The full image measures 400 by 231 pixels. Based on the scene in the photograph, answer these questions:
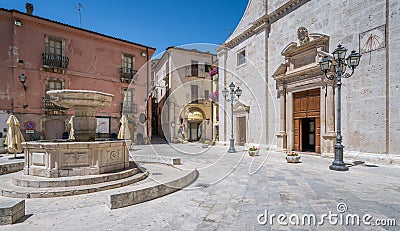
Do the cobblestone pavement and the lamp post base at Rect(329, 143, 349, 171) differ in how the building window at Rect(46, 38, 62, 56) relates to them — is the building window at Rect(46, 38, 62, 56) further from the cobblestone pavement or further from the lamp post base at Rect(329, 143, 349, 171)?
the lamp post base at Rect(329, 143, 349, 171)

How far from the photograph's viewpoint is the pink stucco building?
14750 mm

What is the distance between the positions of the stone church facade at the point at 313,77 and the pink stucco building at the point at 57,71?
9443mm

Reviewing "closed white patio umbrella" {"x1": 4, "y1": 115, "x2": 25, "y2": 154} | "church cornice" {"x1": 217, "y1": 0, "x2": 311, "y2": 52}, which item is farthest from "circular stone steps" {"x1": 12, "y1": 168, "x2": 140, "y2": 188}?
"church cornice" {"x1": 217, "y1": 0, "x2": 311, "y2": 52}

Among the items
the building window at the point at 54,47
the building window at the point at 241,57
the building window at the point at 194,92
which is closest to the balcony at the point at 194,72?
the building window at the point at 194,92

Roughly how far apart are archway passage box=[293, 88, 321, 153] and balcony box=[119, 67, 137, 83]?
14448mm

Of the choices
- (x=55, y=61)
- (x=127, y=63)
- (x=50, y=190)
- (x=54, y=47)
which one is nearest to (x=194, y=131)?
(x=127, y=63)

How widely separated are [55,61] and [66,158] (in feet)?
47.0

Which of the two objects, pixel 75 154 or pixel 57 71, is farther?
pixel 57 71

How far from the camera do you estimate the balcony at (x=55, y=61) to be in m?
15.9

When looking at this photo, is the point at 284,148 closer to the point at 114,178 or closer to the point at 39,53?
the point at 114,178

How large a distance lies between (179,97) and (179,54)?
16.9 ft

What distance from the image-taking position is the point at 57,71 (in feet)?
54.0

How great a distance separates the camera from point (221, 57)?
20312mm

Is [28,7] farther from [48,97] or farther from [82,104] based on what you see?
[82,104]
